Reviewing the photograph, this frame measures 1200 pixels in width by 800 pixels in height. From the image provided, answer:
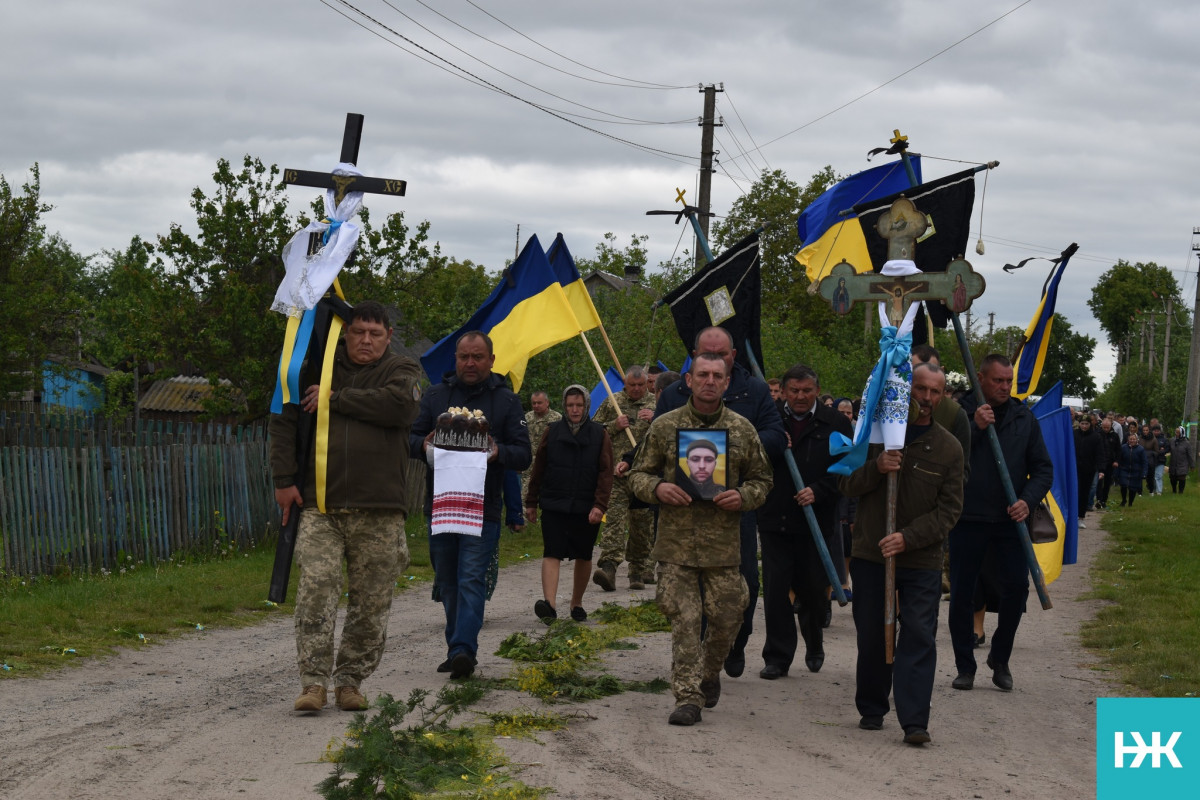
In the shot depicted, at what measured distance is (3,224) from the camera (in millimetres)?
27641

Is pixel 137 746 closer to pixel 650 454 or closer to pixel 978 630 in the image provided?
pixel 650 454

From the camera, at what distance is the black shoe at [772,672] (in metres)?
8.69

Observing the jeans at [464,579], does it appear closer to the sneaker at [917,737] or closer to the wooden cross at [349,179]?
the wooden cross at [349,179]

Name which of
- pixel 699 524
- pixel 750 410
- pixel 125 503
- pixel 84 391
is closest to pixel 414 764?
pixel 699 524

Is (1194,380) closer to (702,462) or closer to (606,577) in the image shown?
(606,577)

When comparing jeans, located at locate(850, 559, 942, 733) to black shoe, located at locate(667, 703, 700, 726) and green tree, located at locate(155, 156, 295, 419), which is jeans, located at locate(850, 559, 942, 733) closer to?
black shoe, located at locate(667, 703, 700, 726)

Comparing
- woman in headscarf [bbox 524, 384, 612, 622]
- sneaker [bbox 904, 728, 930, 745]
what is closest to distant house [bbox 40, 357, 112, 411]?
woman in headscarf [bbox 524, 384, 612, 622]

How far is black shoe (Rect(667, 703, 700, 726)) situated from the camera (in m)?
6.95

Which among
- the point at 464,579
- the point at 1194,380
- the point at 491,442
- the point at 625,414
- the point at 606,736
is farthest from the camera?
the point at 1194,380

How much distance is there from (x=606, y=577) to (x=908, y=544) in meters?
6.29

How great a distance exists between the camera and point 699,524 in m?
7.16

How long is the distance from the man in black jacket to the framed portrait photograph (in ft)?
4.83

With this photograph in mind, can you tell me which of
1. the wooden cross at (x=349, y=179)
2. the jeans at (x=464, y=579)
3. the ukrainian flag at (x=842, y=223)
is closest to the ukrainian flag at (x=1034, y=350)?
the ukrainian flag at (x=842, y=223)

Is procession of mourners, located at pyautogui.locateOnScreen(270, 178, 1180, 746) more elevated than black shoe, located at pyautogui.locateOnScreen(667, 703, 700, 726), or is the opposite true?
procession of mourners, located at pyautogui.locateOnScreen(270, 178, 1180, 746)
